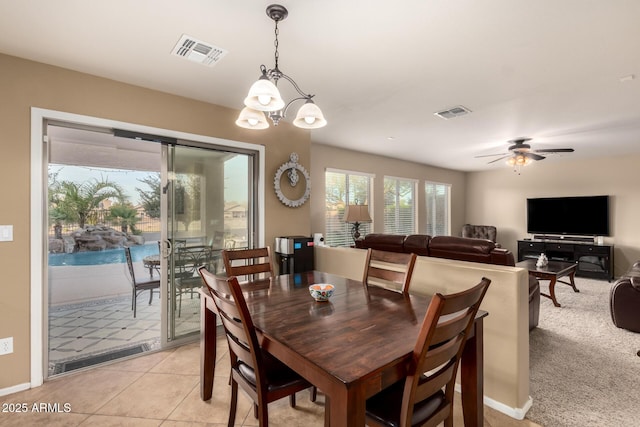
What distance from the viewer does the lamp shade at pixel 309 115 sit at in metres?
1.90

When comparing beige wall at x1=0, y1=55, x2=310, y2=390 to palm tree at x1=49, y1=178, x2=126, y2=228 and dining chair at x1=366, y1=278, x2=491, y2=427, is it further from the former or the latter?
dining chair at x1=366, y1=278, x2=491, y2=427

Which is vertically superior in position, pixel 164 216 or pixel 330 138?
pixel 330 138

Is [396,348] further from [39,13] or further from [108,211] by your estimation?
[108,211]

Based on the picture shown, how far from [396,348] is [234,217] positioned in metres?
2.72

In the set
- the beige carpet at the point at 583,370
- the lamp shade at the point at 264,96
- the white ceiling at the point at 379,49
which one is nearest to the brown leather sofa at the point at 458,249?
the beige carpet at the point at 583,370

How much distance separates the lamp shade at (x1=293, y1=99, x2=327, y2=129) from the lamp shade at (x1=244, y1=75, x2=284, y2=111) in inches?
8.8

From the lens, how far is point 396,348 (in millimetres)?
1191

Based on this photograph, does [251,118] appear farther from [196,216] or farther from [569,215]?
[569,215]

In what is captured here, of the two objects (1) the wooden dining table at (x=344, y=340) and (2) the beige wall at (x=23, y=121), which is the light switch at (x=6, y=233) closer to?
(2) the beige wall at (x=23, y=121)

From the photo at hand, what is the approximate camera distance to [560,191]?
6.71 metres

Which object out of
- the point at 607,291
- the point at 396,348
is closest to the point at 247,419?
the point at 396,348

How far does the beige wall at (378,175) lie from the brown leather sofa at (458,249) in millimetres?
1786

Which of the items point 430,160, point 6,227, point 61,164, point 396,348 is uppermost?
point 430,160

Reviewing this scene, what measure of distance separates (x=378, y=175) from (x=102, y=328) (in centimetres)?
505
